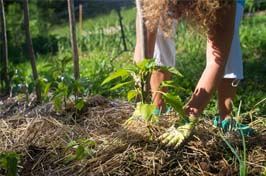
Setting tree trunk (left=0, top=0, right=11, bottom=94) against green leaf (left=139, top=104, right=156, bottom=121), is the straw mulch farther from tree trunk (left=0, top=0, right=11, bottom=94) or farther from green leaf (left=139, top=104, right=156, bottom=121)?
tree trunk (left=0, top=0, right=11, bottom=94)

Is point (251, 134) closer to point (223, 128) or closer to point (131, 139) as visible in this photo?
point (223, 128)

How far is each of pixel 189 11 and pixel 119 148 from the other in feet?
1.97

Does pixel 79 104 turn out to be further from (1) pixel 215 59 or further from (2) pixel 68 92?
(1) pixel 215 59

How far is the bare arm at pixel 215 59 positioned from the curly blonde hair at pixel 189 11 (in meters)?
0.05

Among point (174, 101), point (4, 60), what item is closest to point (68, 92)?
point (174, 101)

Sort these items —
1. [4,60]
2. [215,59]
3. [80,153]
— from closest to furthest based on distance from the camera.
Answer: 1. [80,153]
2. [215,59]
3. [4,60]

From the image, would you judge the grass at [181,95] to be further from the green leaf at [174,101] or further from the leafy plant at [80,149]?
the green leaf at [174,101]

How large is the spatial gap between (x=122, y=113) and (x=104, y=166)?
50 centimetres

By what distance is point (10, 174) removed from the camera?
203 cm

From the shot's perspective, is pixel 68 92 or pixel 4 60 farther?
pixel 4 60

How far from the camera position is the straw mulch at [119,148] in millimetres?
2146

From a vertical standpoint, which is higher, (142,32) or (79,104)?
(142,32)

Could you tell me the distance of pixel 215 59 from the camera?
7.90 feet

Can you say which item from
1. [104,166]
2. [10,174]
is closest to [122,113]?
[104,166]
